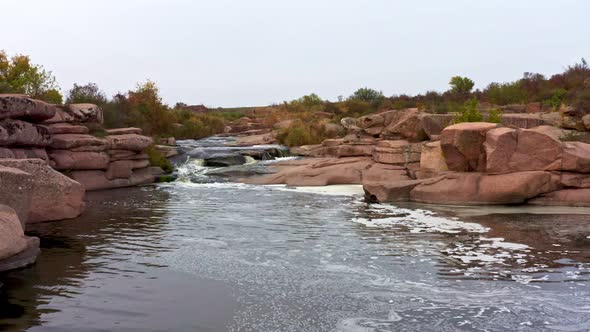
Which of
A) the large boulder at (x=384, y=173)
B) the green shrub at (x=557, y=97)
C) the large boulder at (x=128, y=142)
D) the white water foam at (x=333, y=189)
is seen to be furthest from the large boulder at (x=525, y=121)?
the large boulder at (x=128, y=142)

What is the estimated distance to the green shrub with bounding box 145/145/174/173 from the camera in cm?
2398

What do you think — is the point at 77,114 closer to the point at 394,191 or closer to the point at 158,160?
the point at 158,160

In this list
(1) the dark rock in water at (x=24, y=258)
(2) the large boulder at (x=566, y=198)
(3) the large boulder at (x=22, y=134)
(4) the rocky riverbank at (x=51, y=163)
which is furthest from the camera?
(3) the large boulder at (x=22, y=134)

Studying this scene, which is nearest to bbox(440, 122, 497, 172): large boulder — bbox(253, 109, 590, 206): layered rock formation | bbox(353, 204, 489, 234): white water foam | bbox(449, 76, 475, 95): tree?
bbox(253, 109, 590, 206): layered rock formation

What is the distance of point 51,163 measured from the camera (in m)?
18.4

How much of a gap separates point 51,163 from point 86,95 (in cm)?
886

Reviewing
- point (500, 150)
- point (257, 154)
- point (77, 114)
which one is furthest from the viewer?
point (257, 154)

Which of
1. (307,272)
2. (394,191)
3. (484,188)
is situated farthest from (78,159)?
(307,272)

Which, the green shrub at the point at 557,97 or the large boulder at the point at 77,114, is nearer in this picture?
the large boulder at the point at 77,114

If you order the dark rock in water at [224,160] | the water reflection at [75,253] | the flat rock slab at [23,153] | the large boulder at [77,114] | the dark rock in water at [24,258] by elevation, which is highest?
the large boulder at [77,114]

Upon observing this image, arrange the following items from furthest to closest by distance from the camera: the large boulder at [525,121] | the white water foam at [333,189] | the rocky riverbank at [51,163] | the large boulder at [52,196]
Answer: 1. the large boulder at [525,121]
2. the white water foam at [333,189]
3. the large boulder at [52,196]
4. the rocky riverbank at [51,163]

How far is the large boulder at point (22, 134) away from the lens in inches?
646

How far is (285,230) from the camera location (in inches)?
470

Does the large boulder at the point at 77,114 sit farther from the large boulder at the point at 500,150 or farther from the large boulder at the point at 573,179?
the large boulder at the point at 573,179
